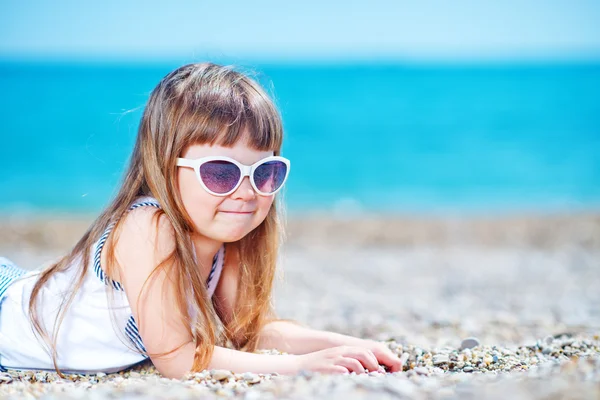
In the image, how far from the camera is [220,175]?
269cm

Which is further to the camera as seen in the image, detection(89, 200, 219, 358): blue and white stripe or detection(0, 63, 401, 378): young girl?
detection(89, 200, 219, 358): blue and white stripe

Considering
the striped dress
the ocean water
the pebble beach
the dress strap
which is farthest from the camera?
the ocean water

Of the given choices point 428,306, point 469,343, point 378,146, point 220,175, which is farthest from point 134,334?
point 378,146

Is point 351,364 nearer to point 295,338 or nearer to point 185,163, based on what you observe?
point 295,338

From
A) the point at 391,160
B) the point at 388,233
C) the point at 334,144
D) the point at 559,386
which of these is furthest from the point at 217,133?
the point at 334,144

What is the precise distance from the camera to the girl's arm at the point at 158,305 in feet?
8.76

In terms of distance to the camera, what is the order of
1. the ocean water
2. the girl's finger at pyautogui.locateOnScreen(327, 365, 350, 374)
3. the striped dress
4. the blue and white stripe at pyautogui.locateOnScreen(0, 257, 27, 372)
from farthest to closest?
the ocean water → the blue and white stripe at pyautogui.locateOnScreen(0, 257, 27, 372) → the striped dress → the girl's finger at pyautogui.locateOnScreen(327, 365, 350, 374)

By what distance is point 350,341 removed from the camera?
10.2ft

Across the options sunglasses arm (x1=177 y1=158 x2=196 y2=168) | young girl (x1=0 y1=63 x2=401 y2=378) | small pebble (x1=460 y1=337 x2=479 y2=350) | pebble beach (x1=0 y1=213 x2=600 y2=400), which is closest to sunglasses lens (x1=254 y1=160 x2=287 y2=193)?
young girl (x1=0 y1=63 x2=401 y2=378)

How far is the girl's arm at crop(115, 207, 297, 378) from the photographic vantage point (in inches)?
105

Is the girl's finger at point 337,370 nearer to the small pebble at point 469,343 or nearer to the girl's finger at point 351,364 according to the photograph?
the girl's finger at point 351,364

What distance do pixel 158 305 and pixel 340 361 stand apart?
780 millimetres

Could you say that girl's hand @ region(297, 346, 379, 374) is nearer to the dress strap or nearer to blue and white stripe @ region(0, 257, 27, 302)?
the dress strap

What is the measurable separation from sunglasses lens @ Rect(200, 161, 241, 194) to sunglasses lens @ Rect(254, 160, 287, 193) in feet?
0.33
